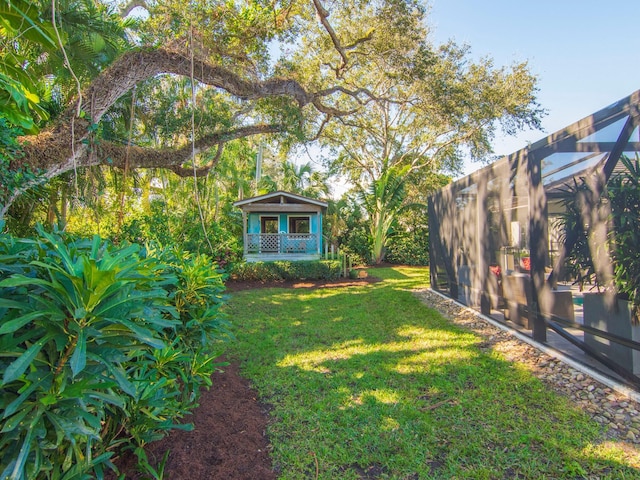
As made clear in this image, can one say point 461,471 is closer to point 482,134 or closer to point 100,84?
point 100,84

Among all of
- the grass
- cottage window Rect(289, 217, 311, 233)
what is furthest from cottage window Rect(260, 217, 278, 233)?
the grass

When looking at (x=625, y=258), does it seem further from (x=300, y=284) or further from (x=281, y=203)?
(x=281, y=203)

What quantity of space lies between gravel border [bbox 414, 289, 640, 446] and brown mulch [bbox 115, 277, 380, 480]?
291 cm

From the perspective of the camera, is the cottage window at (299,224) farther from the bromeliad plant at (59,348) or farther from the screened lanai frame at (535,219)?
the bromeliad plant at (59,348)

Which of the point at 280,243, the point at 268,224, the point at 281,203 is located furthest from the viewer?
the point at 268,224

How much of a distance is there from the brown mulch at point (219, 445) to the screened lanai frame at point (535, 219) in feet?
12.0

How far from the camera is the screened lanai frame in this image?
3549 mm

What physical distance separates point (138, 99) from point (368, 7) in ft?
19.6

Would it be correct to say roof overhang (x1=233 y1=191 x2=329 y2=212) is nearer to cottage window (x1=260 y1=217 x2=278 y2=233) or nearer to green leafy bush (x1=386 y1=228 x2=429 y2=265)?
cottage window (x1=260 y1=217 x2=278 y2=233)

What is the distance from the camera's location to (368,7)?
833cm

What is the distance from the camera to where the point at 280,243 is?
1631cm

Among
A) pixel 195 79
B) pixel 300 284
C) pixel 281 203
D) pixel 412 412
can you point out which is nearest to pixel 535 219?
pixel 412 412

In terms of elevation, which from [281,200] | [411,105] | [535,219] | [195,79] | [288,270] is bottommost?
[288,270]

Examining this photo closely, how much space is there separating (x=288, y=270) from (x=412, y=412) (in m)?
10.6
